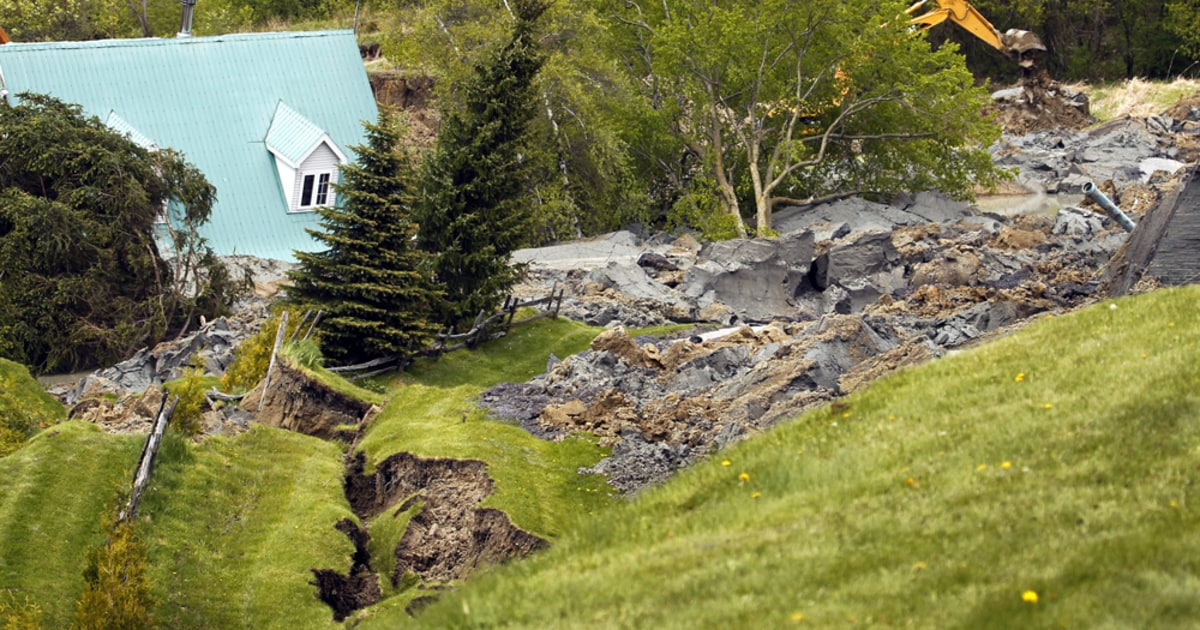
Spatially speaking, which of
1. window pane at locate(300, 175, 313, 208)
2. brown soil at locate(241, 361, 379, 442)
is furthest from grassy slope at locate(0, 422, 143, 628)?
window pane at locate(300, 175, 313, 208)

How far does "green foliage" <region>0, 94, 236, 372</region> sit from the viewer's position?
39.0 meters

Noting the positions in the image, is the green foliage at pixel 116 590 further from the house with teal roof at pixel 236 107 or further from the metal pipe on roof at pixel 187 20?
the metal pipe on roof at pixel 187 20

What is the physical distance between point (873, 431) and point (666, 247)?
3996 cm

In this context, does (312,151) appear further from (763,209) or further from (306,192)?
(763,209)

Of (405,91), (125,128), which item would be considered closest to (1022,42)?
(405,91)

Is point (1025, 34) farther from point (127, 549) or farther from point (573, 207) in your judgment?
point (127, 549)

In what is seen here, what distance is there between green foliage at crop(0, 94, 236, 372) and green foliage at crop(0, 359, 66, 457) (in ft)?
39.6

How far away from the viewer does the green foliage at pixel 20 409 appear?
2045cm

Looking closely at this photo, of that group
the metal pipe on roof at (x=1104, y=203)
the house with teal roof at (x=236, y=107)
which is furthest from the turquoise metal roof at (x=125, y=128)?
the metal pipe on roof at (x=1104, y=203)

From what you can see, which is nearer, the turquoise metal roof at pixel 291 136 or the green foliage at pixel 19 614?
the green foliage at pixel 19 614

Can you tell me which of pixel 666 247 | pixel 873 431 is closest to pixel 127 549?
pixel 873 431

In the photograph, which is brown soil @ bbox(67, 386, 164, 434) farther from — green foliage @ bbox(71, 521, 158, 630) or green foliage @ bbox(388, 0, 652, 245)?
green foliage @ bbox(388, 0, 652, 245)

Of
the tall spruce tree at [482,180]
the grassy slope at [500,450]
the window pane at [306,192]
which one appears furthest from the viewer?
the window pane at [306,192]

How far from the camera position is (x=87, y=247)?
131 feet
